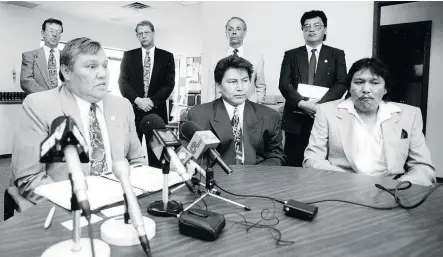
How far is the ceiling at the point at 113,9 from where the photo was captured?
21.7ft

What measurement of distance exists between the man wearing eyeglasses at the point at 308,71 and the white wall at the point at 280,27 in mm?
1055

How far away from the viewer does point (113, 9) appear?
7.16m

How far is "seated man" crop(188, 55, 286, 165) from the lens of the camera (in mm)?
2180

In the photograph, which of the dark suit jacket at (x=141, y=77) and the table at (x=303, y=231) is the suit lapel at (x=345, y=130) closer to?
the table at (x=303, y=231)

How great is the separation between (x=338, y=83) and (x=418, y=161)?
1181 millimetres

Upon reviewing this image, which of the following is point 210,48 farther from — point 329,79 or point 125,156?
point 125,156

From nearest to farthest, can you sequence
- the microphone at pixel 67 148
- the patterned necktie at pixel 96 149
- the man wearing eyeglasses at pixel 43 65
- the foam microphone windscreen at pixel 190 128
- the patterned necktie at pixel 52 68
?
the microphone at pixel 67 148, the foam microphone windscreen at pixel 190 128, the patterned necktie at pixel 96 149, the man wearing eyeglasses at pixel 43 65, the patterned necktie at pixel 52 68

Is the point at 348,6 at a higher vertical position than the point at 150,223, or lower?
higher

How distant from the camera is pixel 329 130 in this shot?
2.10 meters

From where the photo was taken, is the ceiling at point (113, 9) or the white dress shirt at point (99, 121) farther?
the ceiling at point (113, 9)

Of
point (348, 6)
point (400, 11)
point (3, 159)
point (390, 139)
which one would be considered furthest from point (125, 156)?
point (3, 159)

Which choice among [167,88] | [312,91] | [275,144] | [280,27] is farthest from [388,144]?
[280,27]

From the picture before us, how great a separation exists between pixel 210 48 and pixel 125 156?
352 centimetres

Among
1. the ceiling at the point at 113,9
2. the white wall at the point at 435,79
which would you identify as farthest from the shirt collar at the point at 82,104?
the ceiling at the point at 113,9
